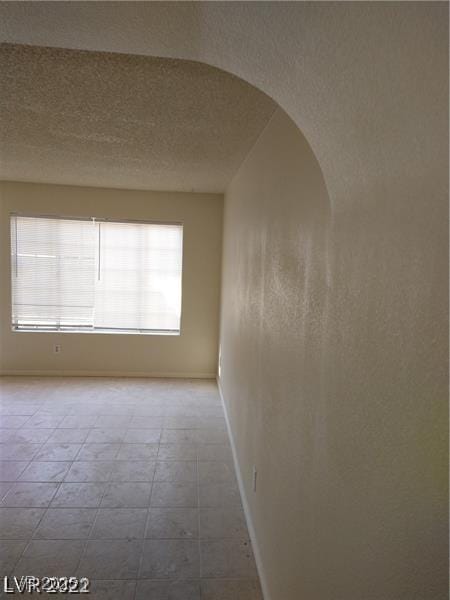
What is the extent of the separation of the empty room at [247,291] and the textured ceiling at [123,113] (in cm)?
2

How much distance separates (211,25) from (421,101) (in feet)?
2.04

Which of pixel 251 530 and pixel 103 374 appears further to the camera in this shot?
pixel 103 374

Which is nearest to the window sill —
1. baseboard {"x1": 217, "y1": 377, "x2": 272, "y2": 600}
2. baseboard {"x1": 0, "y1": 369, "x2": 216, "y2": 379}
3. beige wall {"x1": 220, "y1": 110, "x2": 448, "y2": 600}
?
baseboard {"x1": 0, "y1": 369, "x2": 216, "y2": 379}

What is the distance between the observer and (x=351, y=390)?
3.10 ft

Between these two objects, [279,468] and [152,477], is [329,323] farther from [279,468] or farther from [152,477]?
[152,477]

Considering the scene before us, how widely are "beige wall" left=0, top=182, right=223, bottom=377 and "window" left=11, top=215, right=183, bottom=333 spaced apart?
123mm

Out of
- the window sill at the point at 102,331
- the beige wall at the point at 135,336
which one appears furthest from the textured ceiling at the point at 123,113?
the window sill at the point at 102,331

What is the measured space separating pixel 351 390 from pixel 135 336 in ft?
14.7

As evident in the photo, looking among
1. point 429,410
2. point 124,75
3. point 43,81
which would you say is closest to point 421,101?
point 429,410

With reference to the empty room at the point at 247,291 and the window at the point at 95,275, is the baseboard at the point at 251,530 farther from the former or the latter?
the window at the point at 95,275

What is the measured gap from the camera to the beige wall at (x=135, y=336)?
16.0 feet

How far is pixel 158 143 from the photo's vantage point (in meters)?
2.86

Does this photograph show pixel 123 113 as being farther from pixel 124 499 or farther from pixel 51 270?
pixel 51 270

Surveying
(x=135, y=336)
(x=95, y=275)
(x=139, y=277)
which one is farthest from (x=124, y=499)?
(x=95, y=275)
